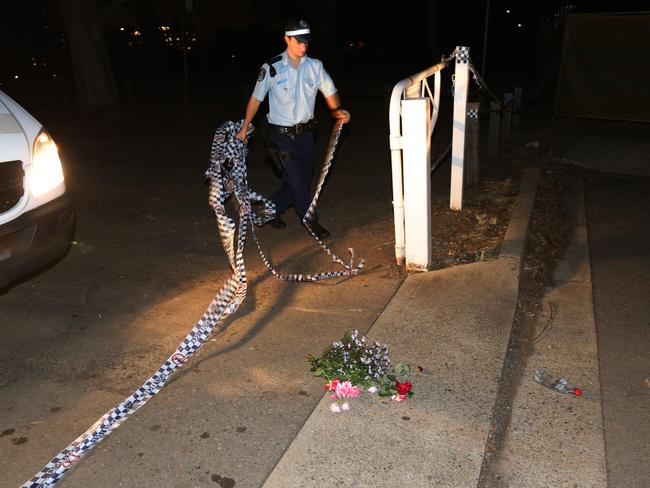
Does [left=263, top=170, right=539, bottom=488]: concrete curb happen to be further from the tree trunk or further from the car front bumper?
the tree trunk

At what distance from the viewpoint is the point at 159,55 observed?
34.1 metres

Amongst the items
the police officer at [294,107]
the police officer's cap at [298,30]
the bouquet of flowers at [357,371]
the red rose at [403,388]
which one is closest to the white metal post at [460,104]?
the police officer at [294,107]

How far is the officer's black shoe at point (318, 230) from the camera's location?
577cm

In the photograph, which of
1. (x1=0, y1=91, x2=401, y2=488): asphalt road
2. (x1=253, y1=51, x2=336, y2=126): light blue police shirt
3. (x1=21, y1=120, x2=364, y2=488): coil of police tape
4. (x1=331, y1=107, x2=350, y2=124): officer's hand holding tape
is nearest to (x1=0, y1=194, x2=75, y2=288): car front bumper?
(x1=0, y1=91, x2=401, y2=488): asphalt road

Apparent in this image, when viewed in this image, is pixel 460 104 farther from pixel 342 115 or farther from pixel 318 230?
pixel 318 230

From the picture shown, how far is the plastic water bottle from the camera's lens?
342 centimetres

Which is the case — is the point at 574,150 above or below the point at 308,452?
below

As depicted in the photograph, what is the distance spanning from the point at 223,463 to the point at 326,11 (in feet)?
104

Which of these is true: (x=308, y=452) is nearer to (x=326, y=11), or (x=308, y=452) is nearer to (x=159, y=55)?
(x=326, y=11)

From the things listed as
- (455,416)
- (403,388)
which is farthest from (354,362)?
(455,416)

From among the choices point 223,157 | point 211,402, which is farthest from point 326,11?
point 211,402

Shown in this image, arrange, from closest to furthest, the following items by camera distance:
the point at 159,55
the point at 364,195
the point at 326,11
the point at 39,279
Answer: the point at 39,279, the point at 364,195, the point at 326,11, the point at 159,55

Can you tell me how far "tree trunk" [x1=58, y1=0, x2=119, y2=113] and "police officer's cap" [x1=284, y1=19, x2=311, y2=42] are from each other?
32.4 ft

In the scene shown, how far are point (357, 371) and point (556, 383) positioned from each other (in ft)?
3.76
